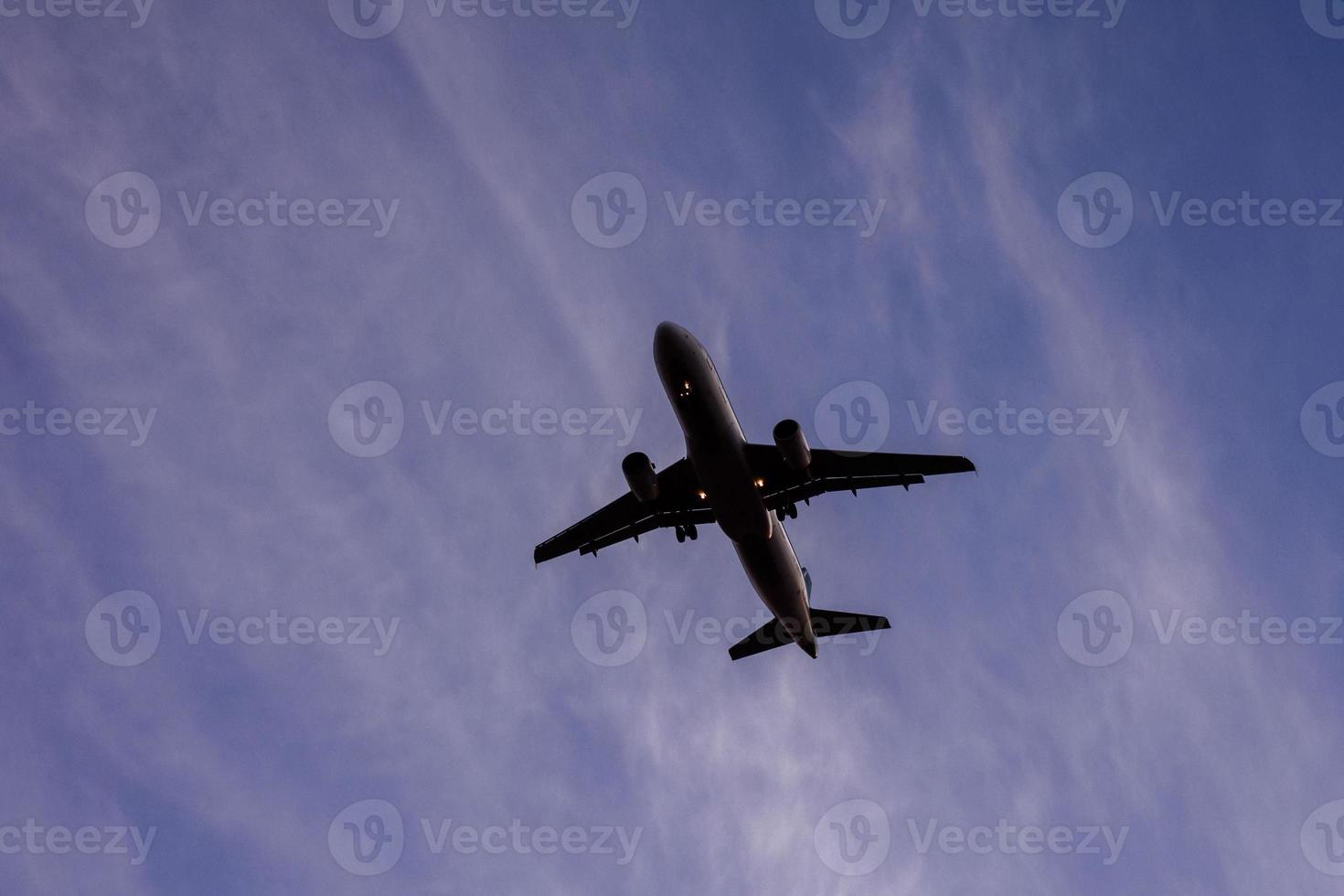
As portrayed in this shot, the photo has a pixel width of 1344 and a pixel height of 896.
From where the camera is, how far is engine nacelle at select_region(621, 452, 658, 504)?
4216 cm

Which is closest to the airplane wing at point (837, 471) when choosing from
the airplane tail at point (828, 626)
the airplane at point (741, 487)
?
the airplane at point (741, 487)

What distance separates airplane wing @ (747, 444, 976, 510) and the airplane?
0.14ft

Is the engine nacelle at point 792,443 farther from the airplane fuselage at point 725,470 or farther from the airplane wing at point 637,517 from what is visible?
the airplane wing at point 637,517

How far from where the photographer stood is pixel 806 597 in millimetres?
46031

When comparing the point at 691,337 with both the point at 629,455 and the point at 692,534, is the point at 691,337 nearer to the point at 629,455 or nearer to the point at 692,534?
the point at 629,455

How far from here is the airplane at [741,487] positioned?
38.5 m

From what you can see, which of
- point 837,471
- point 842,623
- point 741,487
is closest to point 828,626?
point 842,623

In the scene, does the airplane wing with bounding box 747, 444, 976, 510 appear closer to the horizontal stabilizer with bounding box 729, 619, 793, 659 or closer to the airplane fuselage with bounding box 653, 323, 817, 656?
the airplane fuselage with bounding box 653, 323, 817, 656

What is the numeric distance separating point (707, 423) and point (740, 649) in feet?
52.6

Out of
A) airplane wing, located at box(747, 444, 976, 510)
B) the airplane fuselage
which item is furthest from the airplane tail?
airplane wing, located at box(747, 444, 976, 510)

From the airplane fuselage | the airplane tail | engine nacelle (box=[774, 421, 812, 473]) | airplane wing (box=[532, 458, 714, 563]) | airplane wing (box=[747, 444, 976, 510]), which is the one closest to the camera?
the airplane fuselage

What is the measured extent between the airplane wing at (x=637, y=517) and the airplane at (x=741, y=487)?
0.05 metres

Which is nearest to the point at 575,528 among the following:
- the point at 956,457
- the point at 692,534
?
the point at 692,534

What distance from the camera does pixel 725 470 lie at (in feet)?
131
